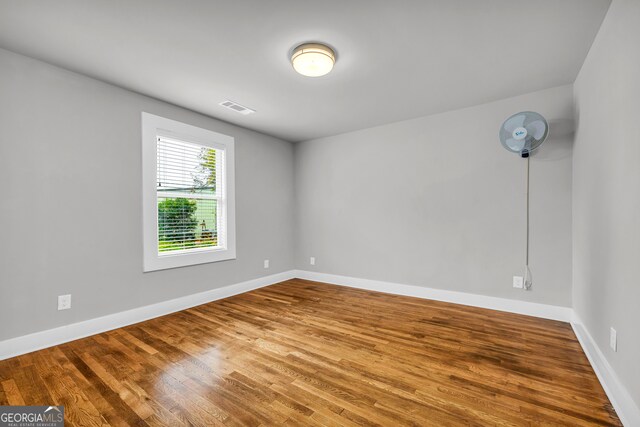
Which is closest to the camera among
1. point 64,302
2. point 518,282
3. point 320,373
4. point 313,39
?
point 320,373

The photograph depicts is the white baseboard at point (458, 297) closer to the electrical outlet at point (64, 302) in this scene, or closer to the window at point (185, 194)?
the window at point (185, 194)

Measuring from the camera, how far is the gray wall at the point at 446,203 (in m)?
2.98

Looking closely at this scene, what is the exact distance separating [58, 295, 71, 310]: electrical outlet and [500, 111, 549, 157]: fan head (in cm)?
457

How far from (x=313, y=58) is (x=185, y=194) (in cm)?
234

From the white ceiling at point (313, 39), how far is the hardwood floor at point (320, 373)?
249 cm

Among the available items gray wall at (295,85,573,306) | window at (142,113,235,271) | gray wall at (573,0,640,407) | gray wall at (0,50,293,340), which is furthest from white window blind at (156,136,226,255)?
gray wall at (573,0,640,407)

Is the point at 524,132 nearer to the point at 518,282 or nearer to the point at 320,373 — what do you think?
the point at 518,282

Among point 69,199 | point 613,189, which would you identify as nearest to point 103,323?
point 69,199

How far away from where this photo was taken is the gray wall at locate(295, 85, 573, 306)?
298cm

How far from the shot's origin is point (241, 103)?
332cm

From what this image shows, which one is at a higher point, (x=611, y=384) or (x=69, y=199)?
(x=69, y=199)

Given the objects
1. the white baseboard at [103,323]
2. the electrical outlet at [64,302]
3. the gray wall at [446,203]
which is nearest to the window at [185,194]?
the white baseboard at [103,323]

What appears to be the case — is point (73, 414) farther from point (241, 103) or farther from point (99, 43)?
point (241, 103)

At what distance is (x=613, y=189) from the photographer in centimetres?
176
